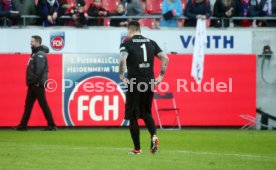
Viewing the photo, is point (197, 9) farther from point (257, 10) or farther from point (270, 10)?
point (270, 10)

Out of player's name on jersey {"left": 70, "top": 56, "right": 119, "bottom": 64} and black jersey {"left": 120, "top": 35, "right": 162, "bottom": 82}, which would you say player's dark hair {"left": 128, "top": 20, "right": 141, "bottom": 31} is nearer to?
black jersey {"left": 120, "top": 35, "right": 162, "bottom": 82}

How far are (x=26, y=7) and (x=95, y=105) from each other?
143 inches

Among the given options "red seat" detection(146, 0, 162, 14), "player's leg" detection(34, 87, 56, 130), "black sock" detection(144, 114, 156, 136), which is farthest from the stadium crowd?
"black sock" detection(144, 114, 156, 136)

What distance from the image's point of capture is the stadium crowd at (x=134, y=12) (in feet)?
81.3

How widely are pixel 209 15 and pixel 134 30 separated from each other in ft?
33.6

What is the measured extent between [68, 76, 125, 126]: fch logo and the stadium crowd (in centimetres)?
197

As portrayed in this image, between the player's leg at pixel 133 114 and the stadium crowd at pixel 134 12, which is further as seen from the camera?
the stadium crowd at pixel 134 12

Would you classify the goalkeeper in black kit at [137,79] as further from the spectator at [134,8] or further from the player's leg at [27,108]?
the spectator at [134,8]

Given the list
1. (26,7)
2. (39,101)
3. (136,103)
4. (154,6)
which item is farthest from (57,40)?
(136,103)

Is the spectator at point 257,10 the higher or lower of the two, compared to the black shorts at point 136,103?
higher

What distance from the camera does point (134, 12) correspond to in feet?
83.6

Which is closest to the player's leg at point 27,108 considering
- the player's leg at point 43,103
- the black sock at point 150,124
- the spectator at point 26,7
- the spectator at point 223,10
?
the player's leg at point 43,103

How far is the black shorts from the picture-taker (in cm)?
1499

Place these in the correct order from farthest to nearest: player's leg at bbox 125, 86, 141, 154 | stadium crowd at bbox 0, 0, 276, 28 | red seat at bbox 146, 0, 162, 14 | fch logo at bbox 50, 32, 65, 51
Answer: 1. red seat at bbox 146, 0, 162, 14
2. stadium crowd at bbox 0, 0, 276, 28
3. fch logo at bbox 50, 32, 65, 51
4. player's leg at bbox 125, 86, 141, 154
